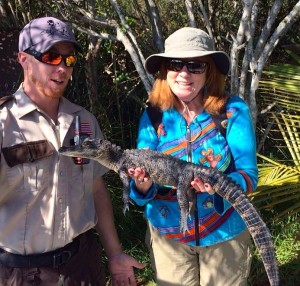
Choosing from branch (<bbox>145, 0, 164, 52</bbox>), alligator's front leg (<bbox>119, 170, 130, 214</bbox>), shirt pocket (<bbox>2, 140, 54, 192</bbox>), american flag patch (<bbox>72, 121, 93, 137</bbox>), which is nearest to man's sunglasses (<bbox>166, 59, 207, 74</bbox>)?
american flag patch (<bbox>72, 121, 93, 137</bbox>)

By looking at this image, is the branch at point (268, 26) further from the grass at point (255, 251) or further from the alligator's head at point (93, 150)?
the grass at point (255, 251)

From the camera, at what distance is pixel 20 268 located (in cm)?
245

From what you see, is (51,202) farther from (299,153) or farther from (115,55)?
(115,55)

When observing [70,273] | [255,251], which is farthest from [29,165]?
[255,251]

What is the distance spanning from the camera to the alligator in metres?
2.43

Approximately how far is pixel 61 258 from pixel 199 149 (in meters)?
0.96

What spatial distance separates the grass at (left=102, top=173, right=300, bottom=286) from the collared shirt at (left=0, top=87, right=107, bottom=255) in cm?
222

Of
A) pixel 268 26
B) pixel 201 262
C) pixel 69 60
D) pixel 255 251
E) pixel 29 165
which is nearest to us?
pixel 29 165

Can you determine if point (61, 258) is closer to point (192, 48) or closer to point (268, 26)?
point (192, 48)

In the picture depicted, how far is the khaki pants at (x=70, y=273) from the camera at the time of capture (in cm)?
245

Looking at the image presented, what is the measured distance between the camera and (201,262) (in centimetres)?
278

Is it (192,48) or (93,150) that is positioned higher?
(192,48)

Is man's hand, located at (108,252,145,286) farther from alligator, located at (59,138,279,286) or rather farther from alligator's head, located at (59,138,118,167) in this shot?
alligator's head, located at (59,138,118,167)

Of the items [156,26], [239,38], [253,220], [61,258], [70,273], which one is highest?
[156,26]
